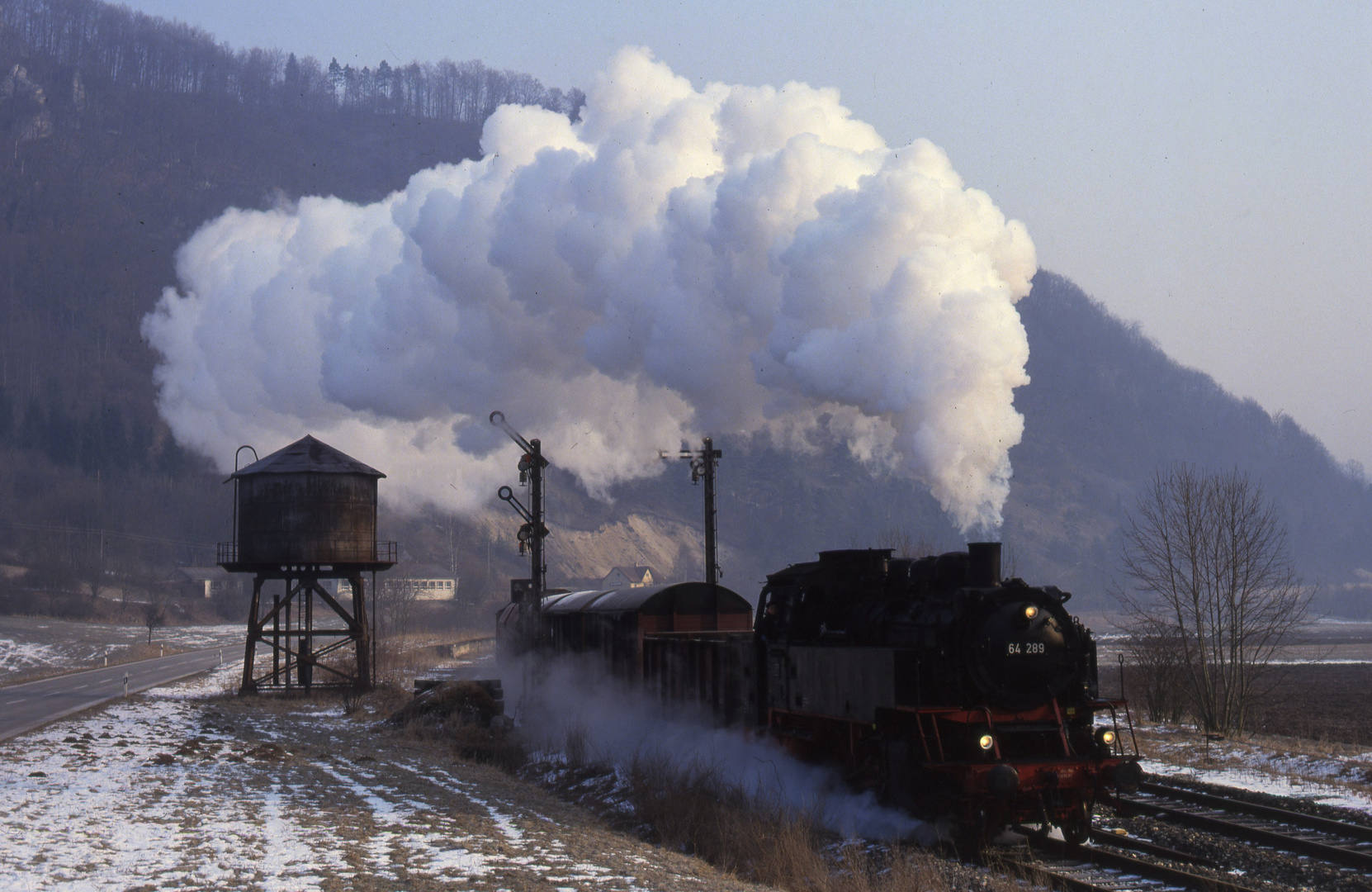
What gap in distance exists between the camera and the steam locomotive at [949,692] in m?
12.6

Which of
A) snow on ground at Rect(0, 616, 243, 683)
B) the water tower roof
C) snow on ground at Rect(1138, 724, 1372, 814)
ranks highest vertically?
the water tower roof

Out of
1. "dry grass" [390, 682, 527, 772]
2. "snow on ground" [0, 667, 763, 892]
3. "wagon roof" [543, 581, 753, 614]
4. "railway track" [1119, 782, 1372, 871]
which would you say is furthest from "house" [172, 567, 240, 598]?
"railway track" [1119, 782, 1372, 871]

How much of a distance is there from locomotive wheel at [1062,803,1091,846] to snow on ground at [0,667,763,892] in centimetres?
419

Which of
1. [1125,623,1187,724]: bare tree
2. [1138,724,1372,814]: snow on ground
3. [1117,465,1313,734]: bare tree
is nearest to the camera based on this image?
[1138,724,1372,814]: snow on ground

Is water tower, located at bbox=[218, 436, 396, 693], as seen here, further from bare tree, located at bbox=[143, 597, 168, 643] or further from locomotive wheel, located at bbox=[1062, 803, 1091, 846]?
bare tree, located at bbox=[143, 597, 168, 643]

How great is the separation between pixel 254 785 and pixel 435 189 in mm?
28660

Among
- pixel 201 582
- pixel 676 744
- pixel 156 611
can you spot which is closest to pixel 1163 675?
pixel 676 744

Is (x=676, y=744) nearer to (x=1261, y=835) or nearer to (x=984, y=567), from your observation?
(x=984, y=567)

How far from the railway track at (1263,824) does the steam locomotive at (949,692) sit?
1.00 m

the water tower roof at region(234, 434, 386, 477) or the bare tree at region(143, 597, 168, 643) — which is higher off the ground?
the water tower roof at region(234, 434, 386, 477)

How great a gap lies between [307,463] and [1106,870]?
29072mm

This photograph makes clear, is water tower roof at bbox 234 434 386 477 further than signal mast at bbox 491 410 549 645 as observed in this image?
Yes

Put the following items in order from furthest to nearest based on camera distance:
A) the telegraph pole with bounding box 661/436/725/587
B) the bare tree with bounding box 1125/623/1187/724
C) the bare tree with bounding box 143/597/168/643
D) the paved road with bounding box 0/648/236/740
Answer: the bare tree with bounding box 143/597/168/643, the telegraph pole with bounding box 661/436/725/587, the paved road with bounding box 0/648/236/740, the bare tree with bounding box 1125/623/1187/724

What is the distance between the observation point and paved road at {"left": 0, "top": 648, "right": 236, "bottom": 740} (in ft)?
91.8
